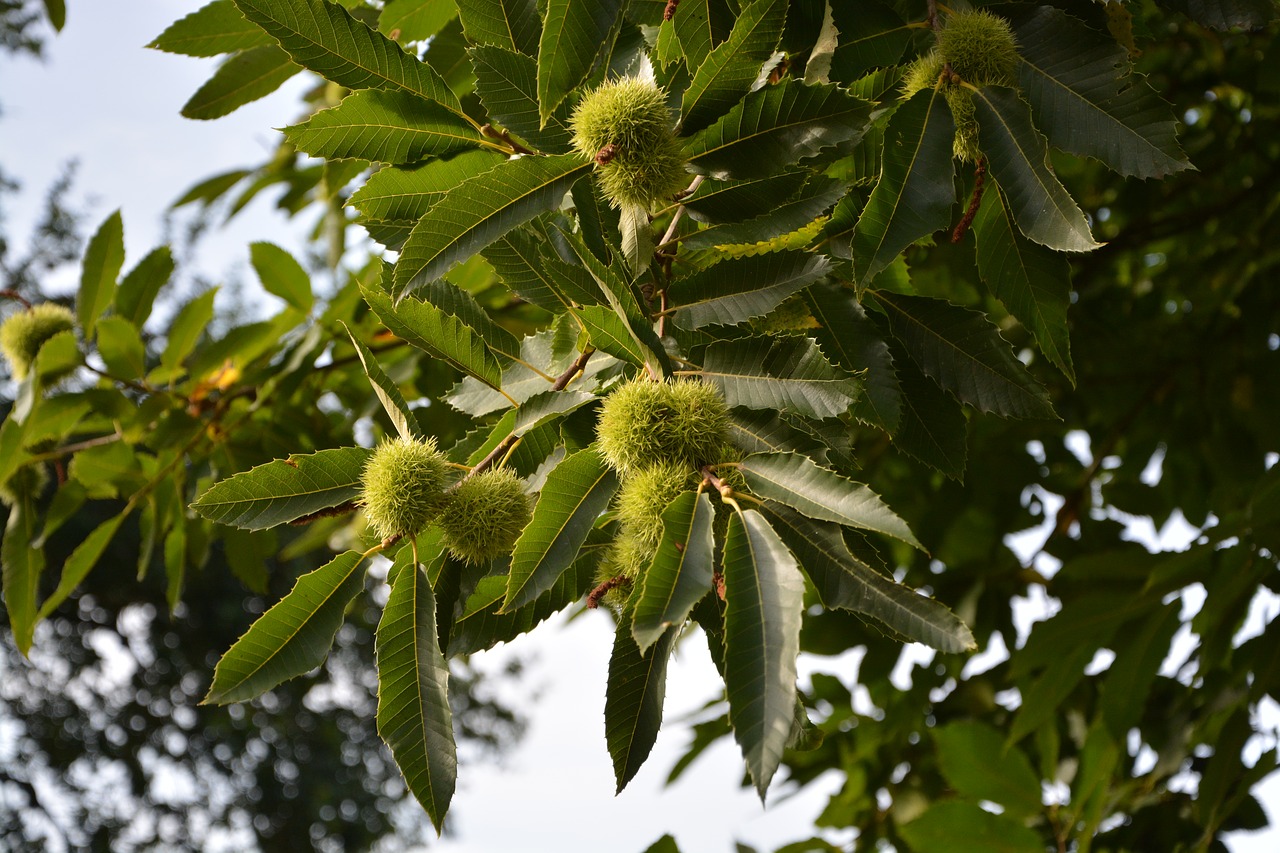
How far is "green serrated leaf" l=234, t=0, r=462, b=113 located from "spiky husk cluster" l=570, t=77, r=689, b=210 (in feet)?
0.70

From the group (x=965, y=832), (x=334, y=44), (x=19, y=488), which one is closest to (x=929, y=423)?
(x=334, y=44)

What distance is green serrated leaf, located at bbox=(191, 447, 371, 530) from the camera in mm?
959

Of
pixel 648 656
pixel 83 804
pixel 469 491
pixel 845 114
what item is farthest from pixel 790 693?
pixel 83 804

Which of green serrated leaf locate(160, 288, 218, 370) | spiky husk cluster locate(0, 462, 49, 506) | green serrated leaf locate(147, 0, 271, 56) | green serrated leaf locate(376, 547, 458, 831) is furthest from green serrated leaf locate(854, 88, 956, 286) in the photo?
spiky husk cluster locate(0, 462, 49, 506)

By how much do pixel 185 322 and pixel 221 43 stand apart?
0.80 metres

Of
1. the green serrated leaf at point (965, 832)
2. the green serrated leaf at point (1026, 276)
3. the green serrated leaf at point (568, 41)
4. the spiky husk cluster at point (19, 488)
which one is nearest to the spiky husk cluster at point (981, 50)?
the green serrated leaf at point (1026, 276)

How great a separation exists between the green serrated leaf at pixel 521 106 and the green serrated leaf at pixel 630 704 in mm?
477

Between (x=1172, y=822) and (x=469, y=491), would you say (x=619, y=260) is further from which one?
(x=1172, y=822)

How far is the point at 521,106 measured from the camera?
0.99 meters

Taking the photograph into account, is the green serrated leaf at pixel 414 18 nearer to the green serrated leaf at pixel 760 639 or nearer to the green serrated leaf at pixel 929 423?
the green serrated leaf at pixel 929 423

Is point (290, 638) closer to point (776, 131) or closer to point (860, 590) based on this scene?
point (860, 590)

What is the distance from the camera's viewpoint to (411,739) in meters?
0.90

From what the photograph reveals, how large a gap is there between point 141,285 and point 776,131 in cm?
169

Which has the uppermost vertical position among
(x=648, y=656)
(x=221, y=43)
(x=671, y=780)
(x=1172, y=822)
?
(x=221, y=43)
